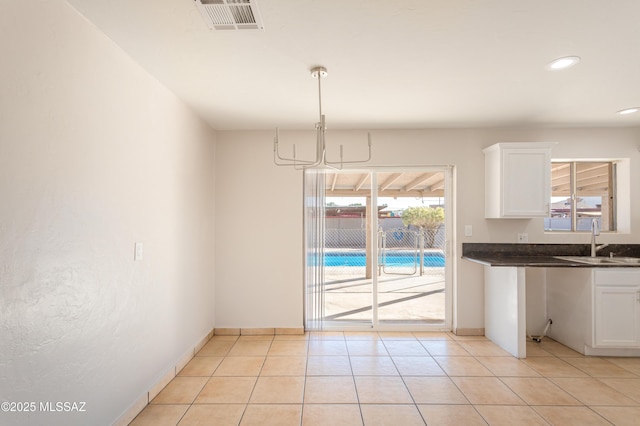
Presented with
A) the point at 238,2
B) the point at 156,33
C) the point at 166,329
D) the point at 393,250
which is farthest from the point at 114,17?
the point at 393,250

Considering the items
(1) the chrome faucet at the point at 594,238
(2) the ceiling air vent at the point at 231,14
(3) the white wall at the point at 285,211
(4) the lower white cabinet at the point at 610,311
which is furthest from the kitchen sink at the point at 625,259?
(2) the ceiling air vent at the point at 231,14

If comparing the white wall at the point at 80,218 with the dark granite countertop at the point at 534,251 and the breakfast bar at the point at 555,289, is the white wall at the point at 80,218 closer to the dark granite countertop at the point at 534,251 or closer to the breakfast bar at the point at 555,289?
the breakfast bar at the point at 555,289

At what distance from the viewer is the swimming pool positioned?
4.05 m

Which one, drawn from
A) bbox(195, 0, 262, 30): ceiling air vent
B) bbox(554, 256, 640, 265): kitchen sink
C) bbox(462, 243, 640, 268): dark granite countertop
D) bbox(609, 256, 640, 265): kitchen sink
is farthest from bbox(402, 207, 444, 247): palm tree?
bbox(195, 0, 262, 30): ceiling air vent

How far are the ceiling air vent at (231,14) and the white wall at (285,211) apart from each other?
2097 mm

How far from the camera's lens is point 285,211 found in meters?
3.94

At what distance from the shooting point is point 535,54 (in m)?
2.15

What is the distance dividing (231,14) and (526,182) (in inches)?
128

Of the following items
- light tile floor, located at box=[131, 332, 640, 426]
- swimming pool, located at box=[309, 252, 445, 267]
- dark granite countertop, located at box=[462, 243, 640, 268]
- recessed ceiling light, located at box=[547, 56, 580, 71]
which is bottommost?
light tile floor, located at box=[131, 332, 640, 426]

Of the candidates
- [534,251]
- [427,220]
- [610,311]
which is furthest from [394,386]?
[534,251]

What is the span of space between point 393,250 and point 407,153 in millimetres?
1178

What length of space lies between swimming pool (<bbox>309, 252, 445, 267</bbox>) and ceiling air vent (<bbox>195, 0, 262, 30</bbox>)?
2.74 metres

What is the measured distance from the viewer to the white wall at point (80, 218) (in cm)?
138

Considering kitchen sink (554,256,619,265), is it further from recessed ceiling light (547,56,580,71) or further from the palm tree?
recessed ceiling light (547,56,580,71)
